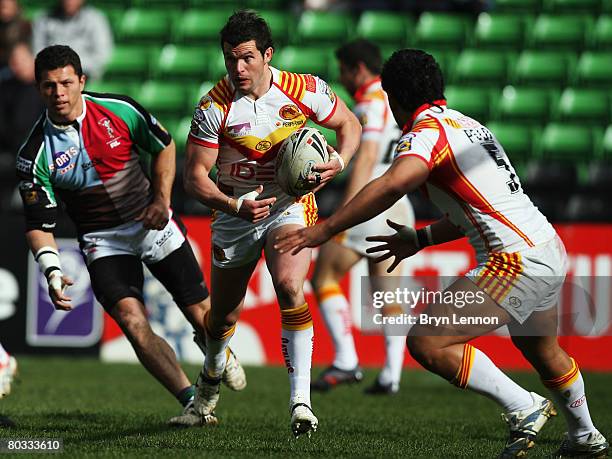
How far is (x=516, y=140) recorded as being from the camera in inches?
523

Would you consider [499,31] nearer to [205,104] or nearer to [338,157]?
[338,157]

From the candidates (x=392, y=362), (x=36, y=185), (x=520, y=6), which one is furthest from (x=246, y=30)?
(x=520, y=6)

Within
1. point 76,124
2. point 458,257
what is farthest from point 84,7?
point 76,124

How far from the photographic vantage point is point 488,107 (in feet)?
44.9

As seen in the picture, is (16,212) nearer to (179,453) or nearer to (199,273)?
(199,273)

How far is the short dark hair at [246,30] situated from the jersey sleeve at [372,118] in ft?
8.63

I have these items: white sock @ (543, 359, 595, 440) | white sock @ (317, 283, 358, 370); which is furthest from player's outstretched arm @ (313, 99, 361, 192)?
white sock @ (317, 283, 358, 370)

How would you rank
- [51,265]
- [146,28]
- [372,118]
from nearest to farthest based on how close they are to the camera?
[51,265] < [372,118] < [146,28]

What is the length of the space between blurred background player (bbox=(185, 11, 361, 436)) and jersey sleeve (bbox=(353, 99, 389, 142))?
220cm

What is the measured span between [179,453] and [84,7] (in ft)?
35.0

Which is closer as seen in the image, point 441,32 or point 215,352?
point 215,352

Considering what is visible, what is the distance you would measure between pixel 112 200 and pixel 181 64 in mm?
8257

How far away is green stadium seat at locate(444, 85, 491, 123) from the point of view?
13.7 meters

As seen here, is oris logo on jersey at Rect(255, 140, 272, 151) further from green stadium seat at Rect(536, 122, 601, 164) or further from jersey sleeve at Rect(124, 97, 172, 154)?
green stadium seat at Rect(536, 122, 601, 164)
